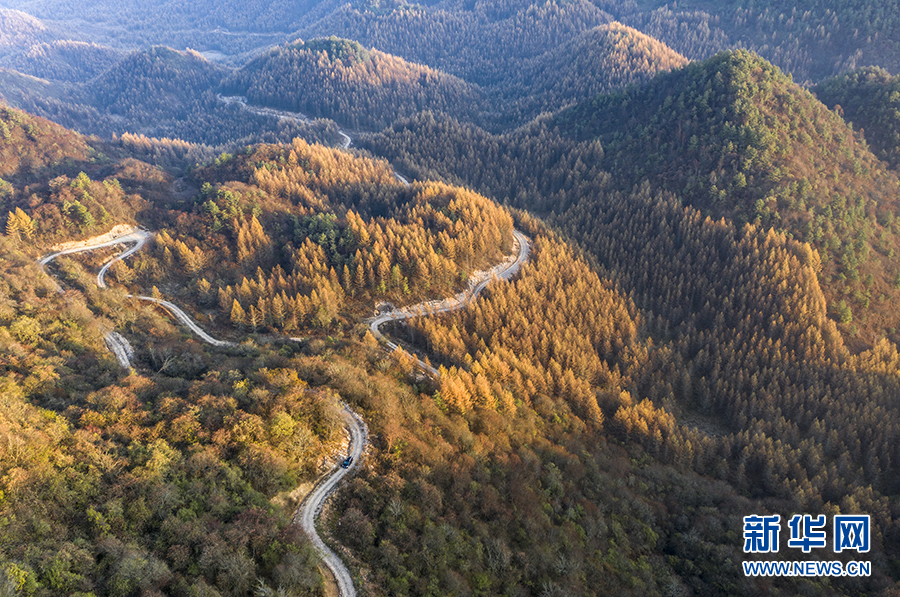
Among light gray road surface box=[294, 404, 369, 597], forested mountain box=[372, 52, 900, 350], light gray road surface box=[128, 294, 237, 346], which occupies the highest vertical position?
forested mountain box=[372, 52, 900, 350]

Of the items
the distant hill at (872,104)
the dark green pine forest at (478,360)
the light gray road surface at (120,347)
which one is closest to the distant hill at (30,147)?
the dark green pine forest at (478,360)

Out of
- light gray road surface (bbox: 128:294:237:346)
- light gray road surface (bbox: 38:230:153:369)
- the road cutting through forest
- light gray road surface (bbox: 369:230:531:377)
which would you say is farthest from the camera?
light gray road surface (bbox: 369:230:531:377)

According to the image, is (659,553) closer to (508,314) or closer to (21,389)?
(508,314)

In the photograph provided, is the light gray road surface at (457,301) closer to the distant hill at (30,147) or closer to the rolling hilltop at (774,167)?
the rolling hilltop at (774,167)

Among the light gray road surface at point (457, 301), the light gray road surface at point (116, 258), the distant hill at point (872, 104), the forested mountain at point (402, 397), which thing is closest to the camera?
the forested mountain at point (402, 397)

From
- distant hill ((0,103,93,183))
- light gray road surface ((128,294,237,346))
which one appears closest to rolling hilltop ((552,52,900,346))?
light gray road surface ((128,294,237,346))

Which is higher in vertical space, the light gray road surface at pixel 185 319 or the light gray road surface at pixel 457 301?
the light gray road surface at pixel 457 301

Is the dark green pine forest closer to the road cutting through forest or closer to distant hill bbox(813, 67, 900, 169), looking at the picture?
distant hill bbox(813, 67, 900, 169)

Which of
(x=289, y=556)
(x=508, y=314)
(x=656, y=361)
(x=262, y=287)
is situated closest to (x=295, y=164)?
(x=262, y=287)
